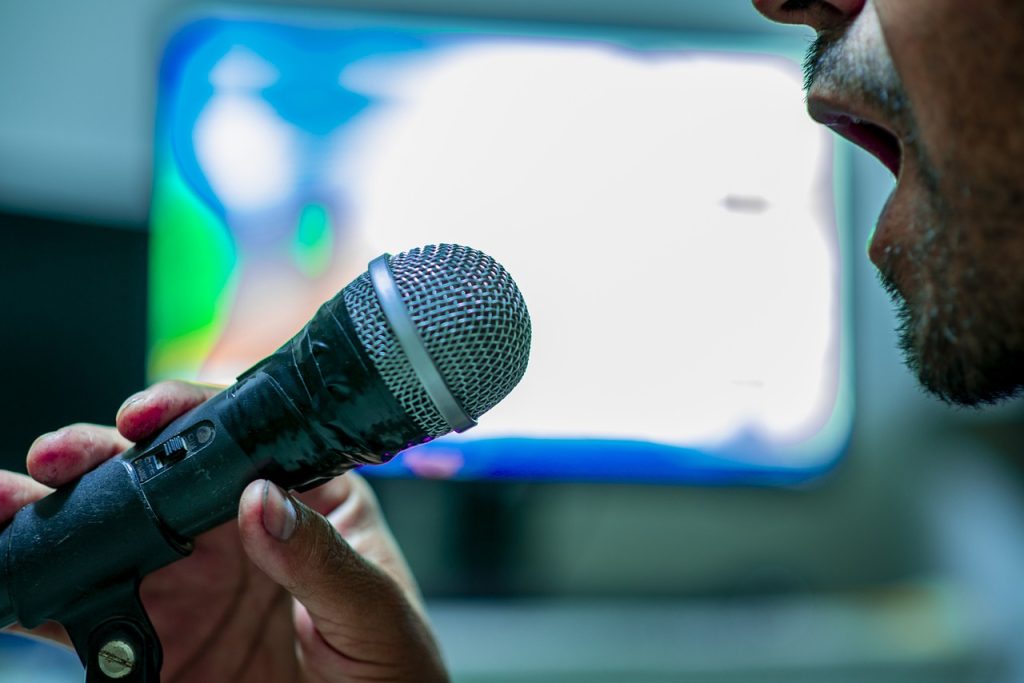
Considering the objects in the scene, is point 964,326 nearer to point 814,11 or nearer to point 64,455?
point 814,11

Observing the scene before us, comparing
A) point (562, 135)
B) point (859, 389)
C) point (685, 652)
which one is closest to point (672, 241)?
point (562, 135)

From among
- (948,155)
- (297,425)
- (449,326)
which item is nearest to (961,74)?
(948,155)

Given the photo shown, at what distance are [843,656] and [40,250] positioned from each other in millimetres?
1497

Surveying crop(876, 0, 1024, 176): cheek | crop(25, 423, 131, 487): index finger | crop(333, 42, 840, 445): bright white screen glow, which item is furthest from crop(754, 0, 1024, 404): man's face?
crop(333, 42, 840, 445): bright white screen glow

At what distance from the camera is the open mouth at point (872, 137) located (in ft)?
2.47

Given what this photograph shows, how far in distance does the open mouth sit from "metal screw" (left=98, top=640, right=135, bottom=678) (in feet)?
2.12

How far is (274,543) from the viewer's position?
0.66m

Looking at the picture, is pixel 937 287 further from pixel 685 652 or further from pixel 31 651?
→ pixel 31 651

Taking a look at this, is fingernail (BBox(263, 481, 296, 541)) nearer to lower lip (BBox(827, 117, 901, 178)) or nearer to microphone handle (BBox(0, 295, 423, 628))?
microphone handle (BBox(0, 295, 423, 628))

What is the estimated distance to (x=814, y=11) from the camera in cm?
71

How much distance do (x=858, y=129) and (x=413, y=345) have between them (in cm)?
42

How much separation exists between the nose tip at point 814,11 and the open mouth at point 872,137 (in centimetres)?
7

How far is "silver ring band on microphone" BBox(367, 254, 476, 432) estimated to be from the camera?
1.89 feet

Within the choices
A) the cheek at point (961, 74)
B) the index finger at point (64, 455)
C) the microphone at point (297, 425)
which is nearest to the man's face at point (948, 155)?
the cheek at point (961, 74)
